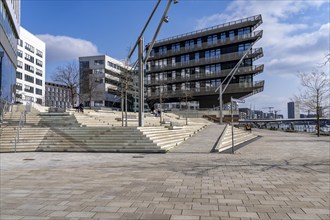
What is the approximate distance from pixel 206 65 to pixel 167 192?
70194 millimetres

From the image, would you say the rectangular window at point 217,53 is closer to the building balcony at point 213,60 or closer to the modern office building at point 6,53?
the building balcony at point 213,60

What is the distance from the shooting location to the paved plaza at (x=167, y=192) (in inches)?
227

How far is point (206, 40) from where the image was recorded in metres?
76.8

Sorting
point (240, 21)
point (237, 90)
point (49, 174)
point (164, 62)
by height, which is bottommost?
point (49, 174)

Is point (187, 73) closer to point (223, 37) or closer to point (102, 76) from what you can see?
point (223, 37)

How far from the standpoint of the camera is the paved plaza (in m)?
5.76

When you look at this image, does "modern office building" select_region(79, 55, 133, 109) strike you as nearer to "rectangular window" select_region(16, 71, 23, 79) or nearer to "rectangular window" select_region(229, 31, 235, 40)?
"rectangular window" select_region(16, 71, 23, 79)

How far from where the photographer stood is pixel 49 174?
10.2m

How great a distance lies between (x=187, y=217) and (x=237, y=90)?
66526mm

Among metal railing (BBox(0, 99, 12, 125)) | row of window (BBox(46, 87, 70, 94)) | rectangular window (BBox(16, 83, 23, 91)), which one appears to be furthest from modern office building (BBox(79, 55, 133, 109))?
metal railing (BBox(0, 99, 12, 125))

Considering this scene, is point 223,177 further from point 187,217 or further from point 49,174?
point 49,174

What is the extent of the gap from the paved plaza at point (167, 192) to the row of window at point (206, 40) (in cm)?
6321

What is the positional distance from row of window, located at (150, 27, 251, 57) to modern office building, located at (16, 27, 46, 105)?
32.4m

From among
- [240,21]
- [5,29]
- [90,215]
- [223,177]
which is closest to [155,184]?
[223,177]
